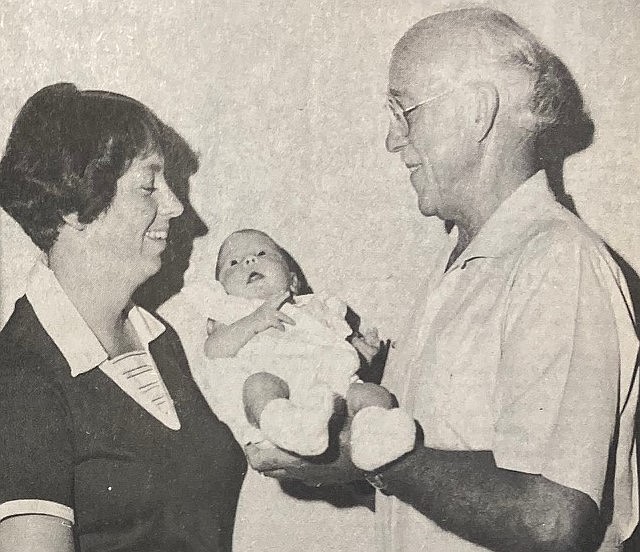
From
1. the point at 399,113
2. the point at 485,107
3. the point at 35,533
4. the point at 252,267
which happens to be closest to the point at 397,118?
the point at 399,113

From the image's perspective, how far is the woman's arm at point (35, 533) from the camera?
1.74 m

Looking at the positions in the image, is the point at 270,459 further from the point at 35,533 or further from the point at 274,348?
the point at 35,533

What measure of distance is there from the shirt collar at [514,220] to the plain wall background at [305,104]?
157mm

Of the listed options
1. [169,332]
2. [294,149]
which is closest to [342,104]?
[294,149]

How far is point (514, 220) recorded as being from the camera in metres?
1.79

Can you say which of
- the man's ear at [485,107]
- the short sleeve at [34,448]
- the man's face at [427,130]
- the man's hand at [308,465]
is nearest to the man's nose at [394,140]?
the man's face at [427,130]

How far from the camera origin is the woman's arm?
5.71 ft

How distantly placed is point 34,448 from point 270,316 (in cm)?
47

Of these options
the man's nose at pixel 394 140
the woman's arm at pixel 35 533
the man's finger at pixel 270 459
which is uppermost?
the man's nose at pixel 394 140

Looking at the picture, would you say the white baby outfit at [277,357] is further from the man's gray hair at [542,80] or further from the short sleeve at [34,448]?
the man's gray hair at [542,80]

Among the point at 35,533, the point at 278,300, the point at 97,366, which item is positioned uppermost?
the point at 278,300

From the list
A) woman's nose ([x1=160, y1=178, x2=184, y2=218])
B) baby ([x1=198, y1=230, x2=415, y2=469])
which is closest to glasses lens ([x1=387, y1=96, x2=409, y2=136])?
baby ([x1=198, y1=230, x2=415, y2=469])

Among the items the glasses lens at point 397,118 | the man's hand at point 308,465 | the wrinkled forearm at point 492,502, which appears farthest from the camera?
the glasses lens at point 397,118

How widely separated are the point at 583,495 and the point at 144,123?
1.01 m
